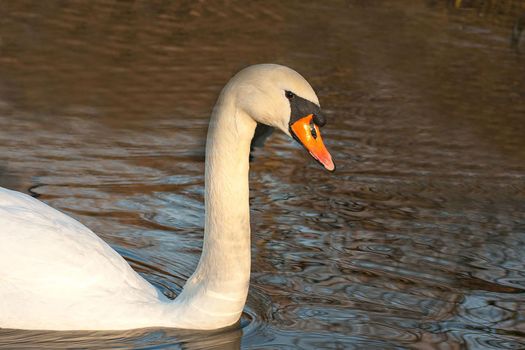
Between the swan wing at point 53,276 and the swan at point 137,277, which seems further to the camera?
the swan wing at point 53,276

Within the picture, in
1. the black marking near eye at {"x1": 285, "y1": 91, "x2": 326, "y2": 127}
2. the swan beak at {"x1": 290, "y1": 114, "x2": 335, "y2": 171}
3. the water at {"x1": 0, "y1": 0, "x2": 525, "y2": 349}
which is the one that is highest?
the black marking near eye at {"x1": 285, "y1": 91, "x2": 326, "y2": 127}

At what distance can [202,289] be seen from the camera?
5.33 metres

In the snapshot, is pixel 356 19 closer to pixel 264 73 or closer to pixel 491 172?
pixel 491 172

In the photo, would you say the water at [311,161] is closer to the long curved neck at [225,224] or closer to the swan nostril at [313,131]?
the long curved neck at [225,224]

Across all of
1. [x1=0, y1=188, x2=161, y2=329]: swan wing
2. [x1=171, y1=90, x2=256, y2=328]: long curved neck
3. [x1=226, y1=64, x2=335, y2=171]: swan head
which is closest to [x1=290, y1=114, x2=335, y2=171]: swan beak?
[x1=226, y1=64, x2=335, y2=171]: swan head

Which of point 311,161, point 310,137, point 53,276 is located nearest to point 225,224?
point 310,137

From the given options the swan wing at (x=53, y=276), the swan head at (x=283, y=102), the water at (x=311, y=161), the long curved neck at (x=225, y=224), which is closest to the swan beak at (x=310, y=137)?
the swan head at (x=283, y=102)

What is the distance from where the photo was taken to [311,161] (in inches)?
331

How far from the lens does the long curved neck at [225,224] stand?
5.05 metres

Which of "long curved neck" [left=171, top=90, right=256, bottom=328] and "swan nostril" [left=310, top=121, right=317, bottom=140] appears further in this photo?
"long curved neck" [left=171, top=90, right=256, bottom=328]

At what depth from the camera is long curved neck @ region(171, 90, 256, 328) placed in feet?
16.6

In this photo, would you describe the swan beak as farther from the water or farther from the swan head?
the water

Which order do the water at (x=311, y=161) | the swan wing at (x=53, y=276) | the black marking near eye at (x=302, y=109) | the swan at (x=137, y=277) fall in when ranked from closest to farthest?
the black marking near eye at (x=302, y=109)
the swan at (x=137, y=277)
the swan wing at (x=53, y=276)
the water at (x=311, y=161)

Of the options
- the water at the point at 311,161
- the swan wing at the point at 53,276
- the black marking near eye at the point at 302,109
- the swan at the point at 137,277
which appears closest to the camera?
the black marking near eye at the point at 302,109
